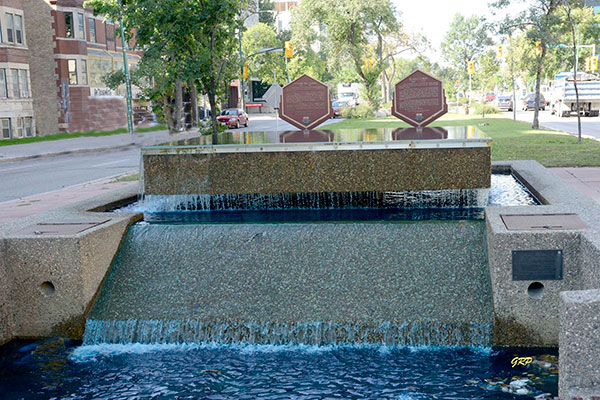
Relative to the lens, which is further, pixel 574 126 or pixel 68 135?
pixel 68 135

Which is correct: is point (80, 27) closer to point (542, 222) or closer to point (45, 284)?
point (45, 284)

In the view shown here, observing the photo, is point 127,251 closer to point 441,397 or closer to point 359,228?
point 359,228

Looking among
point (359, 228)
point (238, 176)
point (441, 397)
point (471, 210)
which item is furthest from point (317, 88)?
point (441, 397)

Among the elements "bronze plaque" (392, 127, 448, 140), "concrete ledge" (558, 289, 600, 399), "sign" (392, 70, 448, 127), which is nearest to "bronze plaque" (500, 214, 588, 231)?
"concrete ledge" (558, 289, 600, 399)

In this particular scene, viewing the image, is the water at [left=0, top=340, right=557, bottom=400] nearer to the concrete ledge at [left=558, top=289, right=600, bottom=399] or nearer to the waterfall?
the waterfall

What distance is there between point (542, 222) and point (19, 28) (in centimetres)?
3761

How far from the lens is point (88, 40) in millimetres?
45281

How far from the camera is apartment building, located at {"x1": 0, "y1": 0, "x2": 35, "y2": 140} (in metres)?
36.5

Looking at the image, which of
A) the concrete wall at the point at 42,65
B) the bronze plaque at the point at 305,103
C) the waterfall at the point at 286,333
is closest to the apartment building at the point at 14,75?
the concrete wall at the point at 42,65

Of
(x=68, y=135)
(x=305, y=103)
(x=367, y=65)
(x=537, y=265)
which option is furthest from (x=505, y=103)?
(x=537, y=265)

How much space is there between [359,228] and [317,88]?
4170 millimetres

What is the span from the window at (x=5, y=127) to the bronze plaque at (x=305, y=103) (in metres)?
29.4

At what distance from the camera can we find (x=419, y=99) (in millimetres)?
11086

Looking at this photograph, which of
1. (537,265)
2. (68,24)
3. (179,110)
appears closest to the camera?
(537,265)
